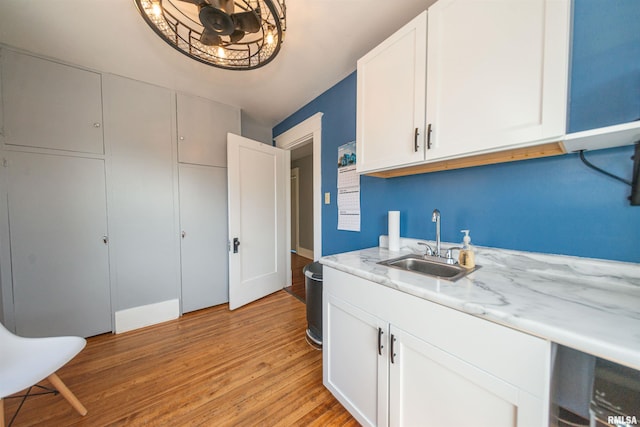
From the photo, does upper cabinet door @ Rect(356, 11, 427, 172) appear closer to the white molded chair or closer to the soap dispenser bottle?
the soap dispenser bottle

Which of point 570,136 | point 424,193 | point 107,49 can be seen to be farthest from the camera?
point 107,49

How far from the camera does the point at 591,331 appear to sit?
505 mm

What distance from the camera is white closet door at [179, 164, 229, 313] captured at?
7.32 feet

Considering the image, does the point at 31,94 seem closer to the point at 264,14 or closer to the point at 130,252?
the point at 130,252

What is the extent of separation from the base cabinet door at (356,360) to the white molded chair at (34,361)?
4.52 ft

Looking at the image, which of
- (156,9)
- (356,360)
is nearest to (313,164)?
(156,9)

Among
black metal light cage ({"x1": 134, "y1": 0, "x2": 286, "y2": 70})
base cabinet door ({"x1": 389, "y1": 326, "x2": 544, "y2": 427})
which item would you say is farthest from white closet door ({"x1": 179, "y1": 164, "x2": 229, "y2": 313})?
base cabinet door ({"x1": 389, "y1": 326, "x2": 544, "y2": 427})

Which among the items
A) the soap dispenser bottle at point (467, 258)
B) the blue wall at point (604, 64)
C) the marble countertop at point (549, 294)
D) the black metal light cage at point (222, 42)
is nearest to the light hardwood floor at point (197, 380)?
the marble countertop at point (549, 294)

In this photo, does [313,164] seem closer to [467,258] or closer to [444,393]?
[467,258]

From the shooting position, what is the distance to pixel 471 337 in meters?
0.67

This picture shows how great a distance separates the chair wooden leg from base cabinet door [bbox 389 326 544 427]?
1.67 meters

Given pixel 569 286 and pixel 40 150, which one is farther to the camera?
pixel 40 150

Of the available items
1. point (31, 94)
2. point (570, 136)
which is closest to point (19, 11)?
point (31, 94)

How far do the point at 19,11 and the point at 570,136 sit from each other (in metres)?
2.95
